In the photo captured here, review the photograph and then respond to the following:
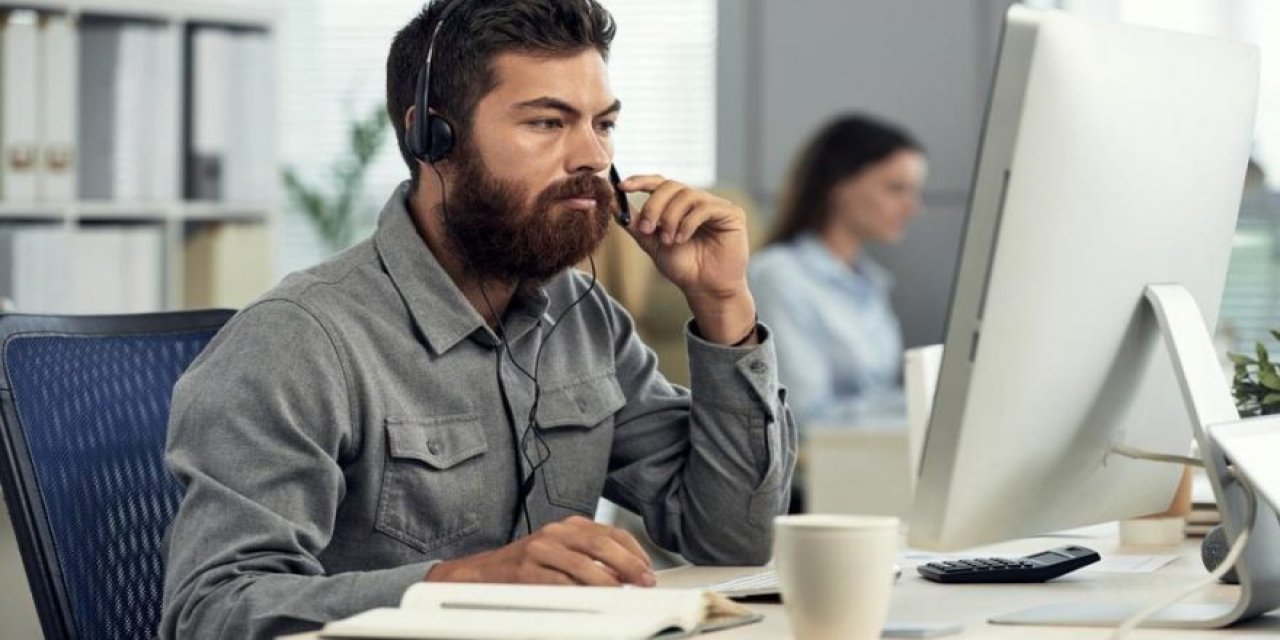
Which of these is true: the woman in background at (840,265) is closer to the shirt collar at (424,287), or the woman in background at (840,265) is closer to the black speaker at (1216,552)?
the shirt collar at (424,287)

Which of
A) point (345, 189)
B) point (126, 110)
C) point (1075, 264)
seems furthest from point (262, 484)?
point (345, 189)

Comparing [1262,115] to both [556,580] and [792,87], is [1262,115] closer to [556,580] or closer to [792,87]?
[792,87]

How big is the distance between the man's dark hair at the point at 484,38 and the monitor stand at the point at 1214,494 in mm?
Result: 714

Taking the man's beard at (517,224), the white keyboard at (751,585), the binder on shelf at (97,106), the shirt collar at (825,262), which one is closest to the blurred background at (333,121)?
the binder on shelf at (97,106)

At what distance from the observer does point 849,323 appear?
4652mm

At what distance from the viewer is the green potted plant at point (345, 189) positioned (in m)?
4.98

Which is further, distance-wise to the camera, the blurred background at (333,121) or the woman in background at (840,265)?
the woman in background at (840,265)

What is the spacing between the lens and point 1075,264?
1066mm

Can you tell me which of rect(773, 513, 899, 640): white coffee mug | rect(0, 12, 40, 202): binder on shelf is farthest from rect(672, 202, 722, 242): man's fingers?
rect(0, 12, 40, 202): binder on shelf

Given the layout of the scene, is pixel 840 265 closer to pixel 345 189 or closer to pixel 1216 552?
pixel 345 189

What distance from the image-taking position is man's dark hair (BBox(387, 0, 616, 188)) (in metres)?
1.67

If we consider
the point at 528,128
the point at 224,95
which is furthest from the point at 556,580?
the point at 224,95

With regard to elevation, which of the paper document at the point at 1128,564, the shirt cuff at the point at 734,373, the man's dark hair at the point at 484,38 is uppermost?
the man's dark hair at the point at 484,38

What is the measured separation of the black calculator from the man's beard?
1.55 ft
